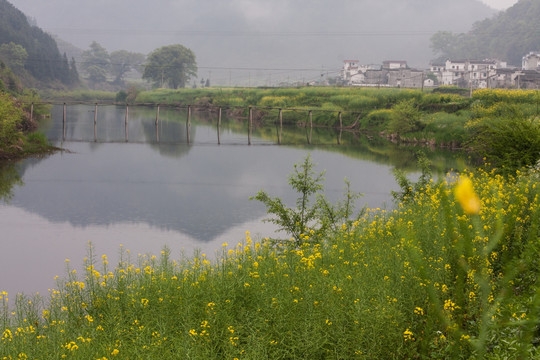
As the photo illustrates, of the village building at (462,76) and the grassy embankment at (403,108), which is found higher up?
the village building at (462,76)

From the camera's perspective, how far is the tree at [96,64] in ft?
527

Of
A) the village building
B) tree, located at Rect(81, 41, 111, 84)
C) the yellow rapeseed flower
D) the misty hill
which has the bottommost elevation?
the yellow rapeseed flower

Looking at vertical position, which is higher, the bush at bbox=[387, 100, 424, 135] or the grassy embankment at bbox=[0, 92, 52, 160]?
the bush at bbox=[387, 100, 424, 135]

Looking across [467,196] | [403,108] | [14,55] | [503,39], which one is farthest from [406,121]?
[503,39]

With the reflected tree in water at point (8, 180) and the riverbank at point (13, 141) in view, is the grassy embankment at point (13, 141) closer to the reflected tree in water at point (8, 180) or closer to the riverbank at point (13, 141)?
the riverbank at point (13, 141)

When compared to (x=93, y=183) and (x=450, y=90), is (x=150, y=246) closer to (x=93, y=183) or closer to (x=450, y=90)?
(x=93, y=183)

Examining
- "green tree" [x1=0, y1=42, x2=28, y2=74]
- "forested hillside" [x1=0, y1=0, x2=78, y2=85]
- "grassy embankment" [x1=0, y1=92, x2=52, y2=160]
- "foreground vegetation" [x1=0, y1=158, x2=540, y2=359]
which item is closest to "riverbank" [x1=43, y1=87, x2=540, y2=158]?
"foreground vegetation" [x1=0, y1=158, x2=540, y2=359]

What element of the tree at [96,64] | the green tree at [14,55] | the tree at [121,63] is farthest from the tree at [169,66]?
the tree at [121,63]

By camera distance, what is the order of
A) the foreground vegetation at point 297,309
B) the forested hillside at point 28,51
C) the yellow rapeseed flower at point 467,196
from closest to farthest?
1. the yellow rapeseed flower at point 467,196
2. the foreground vegetation at point 297,309
3. the forested hillside at point 28,51

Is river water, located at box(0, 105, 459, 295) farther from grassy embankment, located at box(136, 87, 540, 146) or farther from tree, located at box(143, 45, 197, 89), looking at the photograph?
tree, located at box(143, 45, 197, 89)

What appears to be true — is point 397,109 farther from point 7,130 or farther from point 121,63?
point 121,63

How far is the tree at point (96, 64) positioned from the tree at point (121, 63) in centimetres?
247

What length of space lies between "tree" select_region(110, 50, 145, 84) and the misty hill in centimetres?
9751

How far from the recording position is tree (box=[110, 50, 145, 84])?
176000mm
